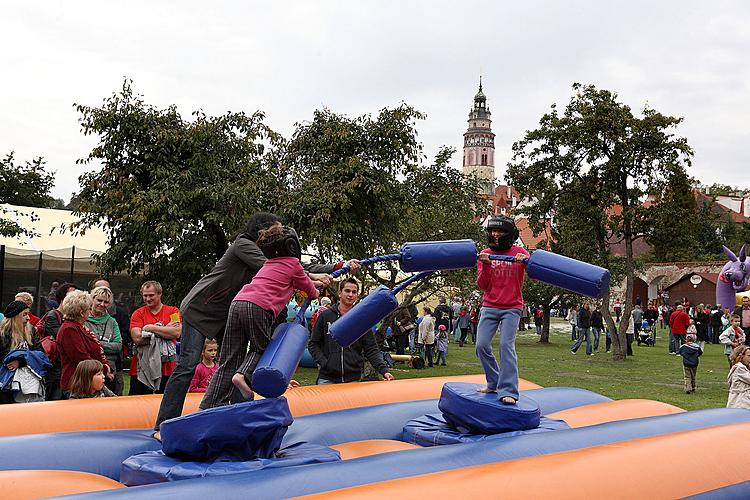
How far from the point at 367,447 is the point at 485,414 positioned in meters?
0.90

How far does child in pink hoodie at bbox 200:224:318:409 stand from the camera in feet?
15.4

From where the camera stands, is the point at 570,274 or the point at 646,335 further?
the point at 646,335

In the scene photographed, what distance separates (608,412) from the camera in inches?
246

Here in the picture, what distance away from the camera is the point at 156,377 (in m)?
7.07

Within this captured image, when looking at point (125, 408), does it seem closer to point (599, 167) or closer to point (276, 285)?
point (276, 285)

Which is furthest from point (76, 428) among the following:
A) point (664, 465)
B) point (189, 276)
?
point (189, 276)

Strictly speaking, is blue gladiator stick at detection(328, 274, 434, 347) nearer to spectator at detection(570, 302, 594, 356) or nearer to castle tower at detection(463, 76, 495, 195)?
spectator at detection(570, 302, 594, 356)

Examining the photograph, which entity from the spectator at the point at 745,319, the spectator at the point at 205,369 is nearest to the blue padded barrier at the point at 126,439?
the spectator at the point at 205,369

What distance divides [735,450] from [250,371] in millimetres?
2918

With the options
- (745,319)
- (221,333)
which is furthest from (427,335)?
(221,333)

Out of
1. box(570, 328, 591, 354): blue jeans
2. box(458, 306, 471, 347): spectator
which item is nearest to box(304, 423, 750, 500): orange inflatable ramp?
box(570, 328, 591, 354): blue jeans

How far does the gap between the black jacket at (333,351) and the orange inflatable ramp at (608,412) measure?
69.8 inches

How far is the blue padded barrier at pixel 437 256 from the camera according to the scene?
545 centimetres

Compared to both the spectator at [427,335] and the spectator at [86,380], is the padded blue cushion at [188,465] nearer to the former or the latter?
the spectator at [86,380]
